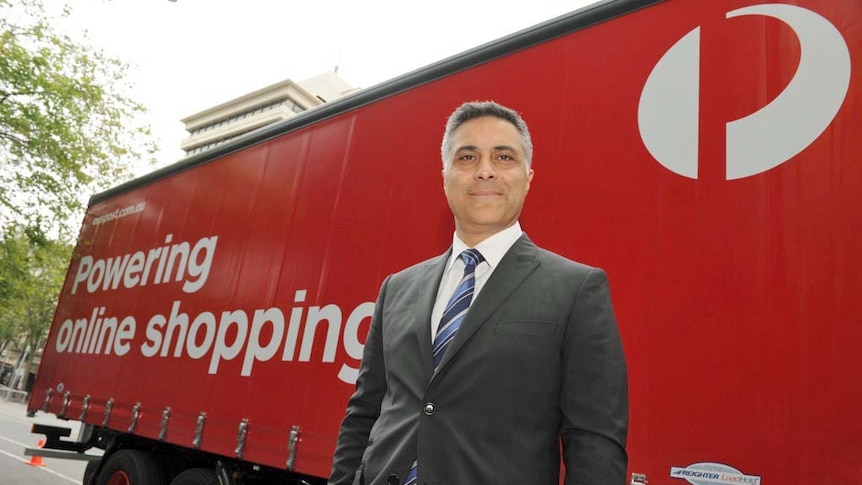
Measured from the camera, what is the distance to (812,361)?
71.9 inches

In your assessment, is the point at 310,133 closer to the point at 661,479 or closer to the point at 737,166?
the point at 737,166

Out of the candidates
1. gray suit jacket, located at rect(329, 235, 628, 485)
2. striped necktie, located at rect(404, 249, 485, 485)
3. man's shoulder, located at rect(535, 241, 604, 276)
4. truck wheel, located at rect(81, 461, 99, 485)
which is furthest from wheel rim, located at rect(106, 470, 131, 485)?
man's shoulder, located at rect(535, 241, 604, 276)

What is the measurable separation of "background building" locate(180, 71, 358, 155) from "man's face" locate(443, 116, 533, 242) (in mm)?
50763

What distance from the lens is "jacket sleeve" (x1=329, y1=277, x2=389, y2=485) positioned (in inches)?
66.1

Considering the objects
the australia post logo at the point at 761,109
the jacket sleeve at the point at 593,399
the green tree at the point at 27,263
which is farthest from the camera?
the green tree at the point at 27,263

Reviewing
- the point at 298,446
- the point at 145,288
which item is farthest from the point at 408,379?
the point at 145,288

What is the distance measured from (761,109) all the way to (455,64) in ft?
5.89

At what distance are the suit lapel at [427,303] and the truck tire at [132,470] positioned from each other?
4.10 metres

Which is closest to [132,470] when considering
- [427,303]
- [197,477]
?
[197,477]

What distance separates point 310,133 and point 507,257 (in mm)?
3201

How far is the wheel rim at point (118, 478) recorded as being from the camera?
4.93m

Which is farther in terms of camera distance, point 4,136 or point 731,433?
point 4,136

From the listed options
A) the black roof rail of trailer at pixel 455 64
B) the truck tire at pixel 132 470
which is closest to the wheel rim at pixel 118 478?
the truck tire at pixel 132 470

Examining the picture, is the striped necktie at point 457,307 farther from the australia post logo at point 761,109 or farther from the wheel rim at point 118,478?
the wheel rim at point 118,478
